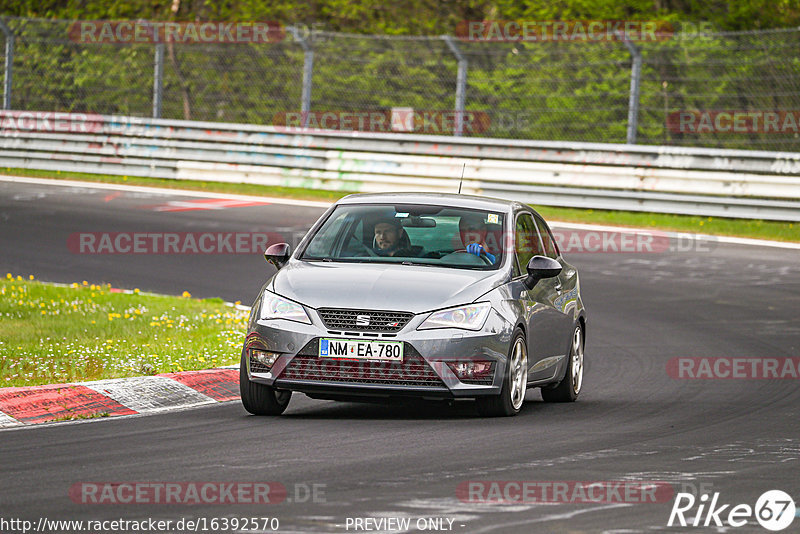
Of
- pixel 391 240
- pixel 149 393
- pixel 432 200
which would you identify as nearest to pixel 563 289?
pixel 432 200

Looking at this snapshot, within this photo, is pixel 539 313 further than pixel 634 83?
No

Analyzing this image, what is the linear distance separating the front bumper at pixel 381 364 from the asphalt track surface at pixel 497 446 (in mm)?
240

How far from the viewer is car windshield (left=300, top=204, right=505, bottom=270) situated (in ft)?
32.4

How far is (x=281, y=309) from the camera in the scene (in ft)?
29.9

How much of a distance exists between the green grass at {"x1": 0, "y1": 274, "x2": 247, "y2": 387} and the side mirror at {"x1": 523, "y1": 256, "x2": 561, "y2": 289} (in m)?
2.66

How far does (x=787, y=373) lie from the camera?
12047mm

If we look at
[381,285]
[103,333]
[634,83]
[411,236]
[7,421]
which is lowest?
[103,333]

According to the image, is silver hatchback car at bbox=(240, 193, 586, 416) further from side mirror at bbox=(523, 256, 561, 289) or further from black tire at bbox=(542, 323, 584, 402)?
black tire at bbox=(542, 323, 584, 402)

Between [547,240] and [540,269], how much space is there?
4.36ft

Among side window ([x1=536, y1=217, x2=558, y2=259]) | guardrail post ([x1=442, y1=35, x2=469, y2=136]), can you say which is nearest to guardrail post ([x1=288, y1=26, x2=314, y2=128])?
guardrail post ([x1=442, y1=35, x2=469, y2=136])

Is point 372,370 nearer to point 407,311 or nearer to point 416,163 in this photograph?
point 407,311

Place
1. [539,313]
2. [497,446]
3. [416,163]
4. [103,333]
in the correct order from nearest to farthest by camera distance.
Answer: [497,446]
[539,313]
[103,333]
[416,163]

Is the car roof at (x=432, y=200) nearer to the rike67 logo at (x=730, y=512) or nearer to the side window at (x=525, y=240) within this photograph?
the side window at (x=525, y=240)

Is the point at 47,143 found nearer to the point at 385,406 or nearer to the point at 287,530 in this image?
the point at 385,406
